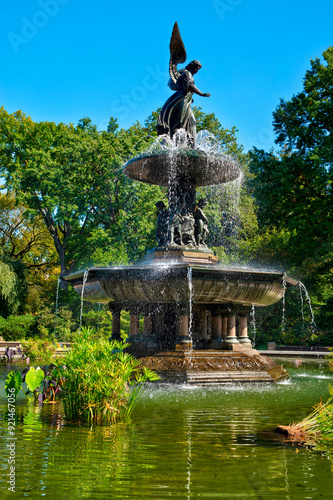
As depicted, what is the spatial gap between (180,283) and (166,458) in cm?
602

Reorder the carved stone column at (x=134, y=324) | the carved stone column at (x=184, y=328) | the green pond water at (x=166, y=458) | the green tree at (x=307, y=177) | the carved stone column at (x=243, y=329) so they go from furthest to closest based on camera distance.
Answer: the green tree at (x=307, y=177), the carved stone column at (x=134, y=324), the carved stone column at (x=243, y=329), the carved stone column at (x=184, y=328), the green pond water at (x=166, y=458)

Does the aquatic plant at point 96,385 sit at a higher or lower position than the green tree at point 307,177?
lower

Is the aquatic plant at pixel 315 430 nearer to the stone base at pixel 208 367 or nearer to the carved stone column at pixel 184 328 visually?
the stone base at pixel 208 367

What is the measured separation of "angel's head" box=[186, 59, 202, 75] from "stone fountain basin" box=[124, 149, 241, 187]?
2880 millimetres

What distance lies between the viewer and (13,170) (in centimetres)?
3666

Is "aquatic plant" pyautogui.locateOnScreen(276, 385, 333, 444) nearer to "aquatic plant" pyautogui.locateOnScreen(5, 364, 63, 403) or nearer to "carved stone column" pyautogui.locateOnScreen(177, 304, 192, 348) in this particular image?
"aquatic plant" pyautogui.locateOnScreen(5, 364, 63, 403)

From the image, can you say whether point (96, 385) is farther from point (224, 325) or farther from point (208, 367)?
point (224, 325)

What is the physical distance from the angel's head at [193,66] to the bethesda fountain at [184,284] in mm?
27

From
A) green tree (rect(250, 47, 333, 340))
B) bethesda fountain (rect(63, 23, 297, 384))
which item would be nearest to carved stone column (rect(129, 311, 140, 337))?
bethesda fountain (rect(63, 23, 297, 384))

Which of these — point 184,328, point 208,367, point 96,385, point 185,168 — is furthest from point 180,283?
point 96,385

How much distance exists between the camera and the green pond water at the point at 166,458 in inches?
135

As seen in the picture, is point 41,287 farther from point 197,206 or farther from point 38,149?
point 197,206

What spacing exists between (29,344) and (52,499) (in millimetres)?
15459

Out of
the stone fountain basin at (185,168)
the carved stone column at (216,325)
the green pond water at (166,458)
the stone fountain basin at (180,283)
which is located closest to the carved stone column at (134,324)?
the stone fountain basin at (180,283)
